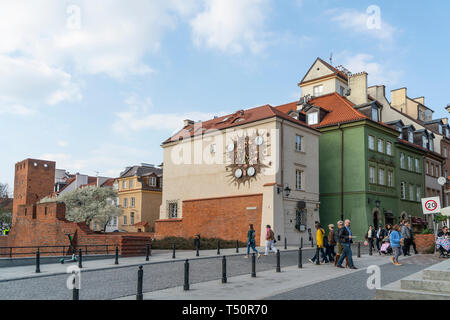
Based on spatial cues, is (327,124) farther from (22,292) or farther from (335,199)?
(22,292)

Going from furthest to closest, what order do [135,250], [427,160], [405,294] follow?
[427,160]
[135,250]
[405,294]

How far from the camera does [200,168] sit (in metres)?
38.5

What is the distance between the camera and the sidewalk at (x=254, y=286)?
1026cm

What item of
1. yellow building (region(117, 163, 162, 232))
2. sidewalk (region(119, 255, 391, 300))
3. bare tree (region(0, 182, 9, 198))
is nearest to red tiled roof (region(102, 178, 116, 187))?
yellow building (region(117, 163, 162, 232))

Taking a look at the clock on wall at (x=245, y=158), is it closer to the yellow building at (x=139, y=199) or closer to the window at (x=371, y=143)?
the window at (x=371, y=143)

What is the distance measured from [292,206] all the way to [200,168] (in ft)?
30.6

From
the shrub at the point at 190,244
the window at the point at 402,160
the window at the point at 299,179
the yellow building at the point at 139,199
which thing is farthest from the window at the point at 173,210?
the window at the point at 402,160

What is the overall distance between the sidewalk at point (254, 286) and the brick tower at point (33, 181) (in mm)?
55115

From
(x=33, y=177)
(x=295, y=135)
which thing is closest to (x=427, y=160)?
(x=295, y=135)

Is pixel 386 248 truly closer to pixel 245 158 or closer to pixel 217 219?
pixel 245 158

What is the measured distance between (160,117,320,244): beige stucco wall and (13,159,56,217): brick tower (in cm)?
2936

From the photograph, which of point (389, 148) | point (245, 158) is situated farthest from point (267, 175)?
point (389, 148)

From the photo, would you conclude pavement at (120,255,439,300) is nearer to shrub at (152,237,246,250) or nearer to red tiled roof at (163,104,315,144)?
shrub at (152,237,246,250)

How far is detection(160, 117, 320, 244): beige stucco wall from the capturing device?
105ft
